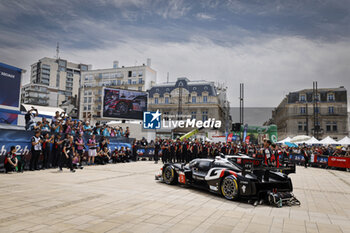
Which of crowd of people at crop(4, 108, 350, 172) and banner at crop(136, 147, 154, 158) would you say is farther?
banner at crop(136, 147, 154, 158)

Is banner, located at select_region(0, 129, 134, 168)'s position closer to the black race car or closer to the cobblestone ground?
the cobblestone ground

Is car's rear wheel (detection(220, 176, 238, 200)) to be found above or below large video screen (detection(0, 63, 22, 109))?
below

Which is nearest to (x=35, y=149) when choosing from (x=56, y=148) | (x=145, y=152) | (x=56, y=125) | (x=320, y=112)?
(x=56, y=148)

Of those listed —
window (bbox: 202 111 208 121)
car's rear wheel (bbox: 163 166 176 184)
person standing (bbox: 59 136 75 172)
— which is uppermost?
window (bbox: 202 111 208 121)

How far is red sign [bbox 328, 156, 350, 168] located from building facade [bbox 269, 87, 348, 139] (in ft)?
158

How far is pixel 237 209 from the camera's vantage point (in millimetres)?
6918

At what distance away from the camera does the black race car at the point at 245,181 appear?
7.48 meters

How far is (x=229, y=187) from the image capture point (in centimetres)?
799

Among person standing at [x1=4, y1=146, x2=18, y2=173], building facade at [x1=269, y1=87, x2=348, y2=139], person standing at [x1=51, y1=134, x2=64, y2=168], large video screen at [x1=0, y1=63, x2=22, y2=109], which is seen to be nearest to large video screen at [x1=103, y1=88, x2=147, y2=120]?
large video screen at [x1=0, y1=63, x2=22, y2=109]

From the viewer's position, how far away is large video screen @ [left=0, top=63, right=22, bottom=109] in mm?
18062

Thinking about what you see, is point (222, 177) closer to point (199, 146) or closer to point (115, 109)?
point (199, 146)

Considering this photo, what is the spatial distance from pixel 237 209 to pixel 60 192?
5.21 m

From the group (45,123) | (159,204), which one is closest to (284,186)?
(159,204)

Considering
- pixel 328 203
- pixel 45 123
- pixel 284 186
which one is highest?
pixel 45 123
